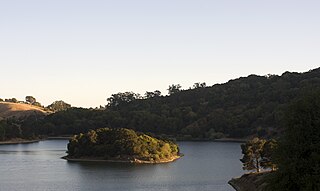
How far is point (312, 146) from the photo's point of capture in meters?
46.1

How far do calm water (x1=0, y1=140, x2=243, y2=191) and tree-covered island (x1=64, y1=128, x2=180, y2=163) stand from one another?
19.7 ft

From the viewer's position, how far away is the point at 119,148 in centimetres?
15000

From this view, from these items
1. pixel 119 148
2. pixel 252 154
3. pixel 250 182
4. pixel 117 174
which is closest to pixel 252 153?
pixel 252 154

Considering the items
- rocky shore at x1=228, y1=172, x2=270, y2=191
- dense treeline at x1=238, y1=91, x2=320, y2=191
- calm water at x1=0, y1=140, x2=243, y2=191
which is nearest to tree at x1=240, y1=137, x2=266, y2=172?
rocky shore at x1=228, y1=172, x2=270, y2=191

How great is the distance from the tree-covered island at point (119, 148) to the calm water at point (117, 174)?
236 inches

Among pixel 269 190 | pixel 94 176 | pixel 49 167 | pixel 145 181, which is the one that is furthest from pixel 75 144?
pixel 269 190

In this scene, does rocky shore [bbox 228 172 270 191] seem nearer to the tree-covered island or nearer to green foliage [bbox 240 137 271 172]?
green foliage [bbox 240 137 271 172]

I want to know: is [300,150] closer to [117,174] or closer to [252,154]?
[252,154]

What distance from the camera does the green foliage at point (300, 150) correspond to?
45.6 meters

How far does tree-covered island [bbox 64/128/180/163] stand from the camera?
485ft

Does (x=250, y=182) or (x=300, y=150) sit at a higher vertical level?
(x=300, y=150)

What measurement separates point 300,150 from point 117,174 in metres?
72.1

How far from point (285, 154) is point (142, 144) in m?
106

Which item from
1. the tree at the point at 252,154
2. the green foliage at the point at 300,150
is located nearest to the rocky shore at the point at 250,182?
the tree at the point at 252,154
